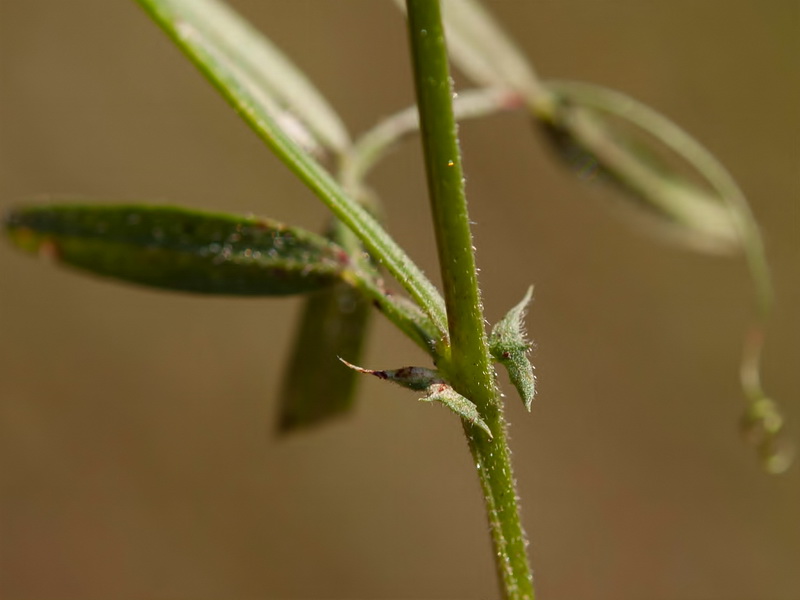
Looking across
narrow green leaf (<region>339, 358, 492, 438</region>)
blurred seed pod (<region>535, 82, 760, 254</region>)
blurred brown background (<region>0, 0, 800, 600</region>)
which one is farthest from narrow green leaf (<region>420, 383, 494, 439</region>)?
blurred brown background (<region>0, 0, 800, 600</region>)

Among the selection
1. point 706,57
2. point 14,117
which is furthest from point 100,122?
point 706,57

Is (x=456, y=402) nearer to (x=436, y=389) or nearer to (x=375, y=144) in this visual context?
(x=436, y=389)

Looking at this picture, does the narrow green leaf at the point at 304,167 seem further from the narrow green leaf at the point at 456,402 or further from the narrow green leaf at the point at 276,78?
the narrow green leaf at the point at 276,78

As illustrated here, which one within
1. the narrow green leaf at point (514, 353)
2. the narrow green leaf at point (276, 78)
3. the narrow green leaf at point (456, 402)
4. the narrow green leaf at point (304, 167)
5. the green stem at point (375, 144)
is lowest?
the narrow green leaf at point (456, 402)

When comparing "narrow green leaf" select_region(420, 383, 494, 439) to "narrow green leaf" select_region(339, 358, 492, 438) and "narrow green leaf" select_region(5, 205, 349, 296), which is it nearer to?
"narrow green leaf" select_region(339, 358, 492, 438)

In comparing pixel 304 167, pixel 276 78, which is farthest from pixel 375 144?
pixel 304 167

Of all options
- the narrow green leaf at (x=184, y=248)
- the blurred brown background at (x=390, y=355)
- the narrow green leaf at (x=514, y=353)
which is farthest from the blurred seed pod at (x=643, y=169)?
the blurred brown background at (x=390, y=355)

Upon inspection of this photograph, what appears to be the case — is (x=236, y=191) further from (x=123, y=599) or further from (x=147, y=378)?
(x=123, y=599)
